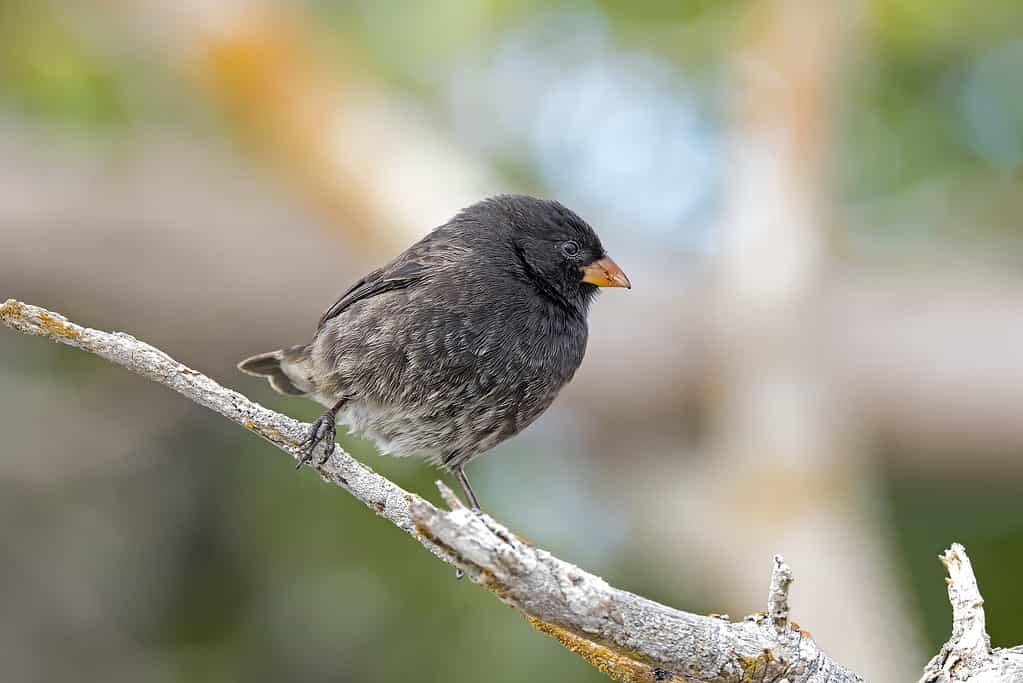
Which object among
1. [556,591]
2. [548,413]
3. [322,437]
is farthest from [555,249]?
[548,413]

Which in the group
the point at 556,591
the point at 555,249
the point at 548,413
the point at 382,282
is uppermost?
the point at 548,413

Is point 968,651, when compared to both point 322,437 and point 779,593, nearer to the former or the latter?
point 779,593

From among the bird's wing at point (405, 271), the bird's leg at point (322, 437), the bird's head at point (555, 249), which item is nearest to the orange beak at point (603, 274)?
the bird's head at point (555, 249)

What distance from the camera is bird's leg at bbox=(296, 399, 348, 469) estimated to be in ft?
10.4

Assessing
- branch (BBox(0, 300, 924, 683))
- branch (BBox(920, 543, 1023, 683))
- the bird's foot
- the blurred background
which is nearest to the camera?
branch (BBox(0, 300, 924, 683))

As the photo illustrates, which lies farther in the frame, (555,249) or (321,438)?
(555,249)

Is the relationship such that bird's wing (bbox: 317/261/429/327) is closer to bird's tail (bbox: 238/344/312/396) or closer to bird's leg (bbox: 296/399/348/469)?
bird's tail (bbox: 238/344/312/396)

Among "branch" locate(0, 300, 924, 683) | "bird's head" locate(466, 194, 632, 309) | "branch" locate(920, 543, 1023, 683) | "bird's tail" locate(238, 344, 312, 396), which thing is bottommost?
"branch" locate(0, 300, 924, 683)

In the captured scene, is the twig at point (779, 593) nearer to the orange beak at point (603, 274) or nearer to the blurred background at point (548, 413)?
the orange beak at point (603, 274)

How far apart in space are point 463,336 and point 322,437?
0.53 m

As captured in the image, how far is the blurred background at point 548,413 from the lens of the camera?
7.91m

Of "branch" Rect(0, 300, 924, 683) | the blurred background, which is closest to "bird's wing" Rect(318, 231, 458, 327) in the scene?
"branch" Rect(0, 300, 924, 683)

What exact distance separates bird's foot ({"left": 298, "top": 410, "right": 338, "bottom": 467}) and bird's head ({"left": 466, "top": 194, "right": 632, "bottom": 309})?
0.83 metres

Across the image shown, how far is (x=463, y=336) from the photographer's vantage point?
348cm
